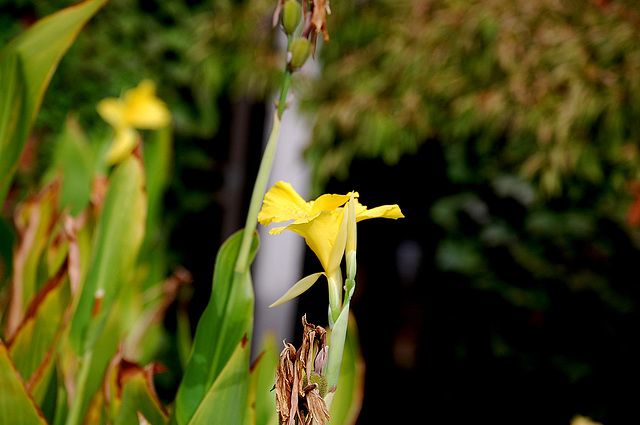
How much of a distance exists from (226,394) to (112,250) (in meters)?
0.32

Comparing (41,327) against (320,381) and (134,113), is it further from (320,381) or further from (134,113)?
(134,113)

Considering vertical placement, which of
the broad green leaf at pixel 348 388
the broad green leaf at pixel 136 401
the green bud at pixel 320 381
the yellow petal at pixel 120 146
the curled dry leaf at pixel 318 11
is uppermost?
the yellow petal at pixel 120 146

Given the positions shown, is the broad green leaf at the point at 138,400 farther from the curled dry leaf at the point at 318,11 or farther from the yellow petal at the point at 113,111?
the yellow petal at the point at 113,111

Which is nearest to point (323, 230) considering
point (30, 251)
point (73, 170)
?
point (30, 251)

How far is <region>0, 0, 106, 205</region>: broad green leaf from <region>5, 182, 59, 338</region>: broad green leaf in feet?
0.76

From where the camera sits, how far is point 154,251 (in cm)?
127

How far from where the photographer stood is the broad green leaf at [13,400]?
1.39ft

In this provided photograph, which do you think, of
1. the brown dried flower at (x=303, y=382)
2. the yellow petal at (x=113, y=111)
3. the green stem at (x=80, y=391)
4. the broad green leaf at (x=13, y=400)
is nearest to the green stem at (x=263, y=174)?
the brown dried flower at (x=303, y=382)

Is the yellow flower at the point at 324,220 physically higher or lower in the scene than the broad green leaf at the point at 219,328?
higher

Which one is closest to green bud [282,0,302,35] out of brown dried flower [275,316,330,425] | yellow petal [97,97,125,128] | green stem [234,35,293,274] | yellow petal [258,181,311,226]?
green stem [234,35,293,274]

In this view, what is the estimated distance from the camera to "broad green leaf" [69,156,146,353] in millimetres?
604

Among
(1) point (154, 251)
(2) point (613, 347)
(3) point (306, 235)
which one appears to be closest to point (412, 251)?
(2) point (613, 347)

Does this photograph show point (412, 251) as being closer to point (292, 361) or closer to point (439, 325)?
point (439, 325)

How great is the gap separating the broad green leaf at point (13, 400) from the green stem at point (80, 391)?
0.14 m
